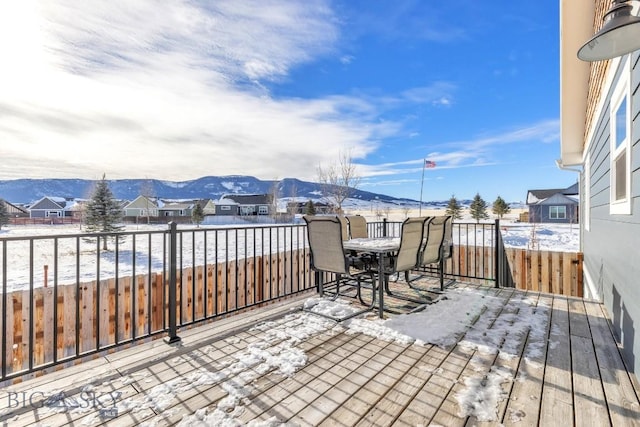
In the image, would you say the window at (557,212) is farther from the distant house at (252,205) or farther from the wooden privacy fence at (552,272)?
the distant house at (252,205)

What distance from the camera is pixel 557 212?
26.9 meters

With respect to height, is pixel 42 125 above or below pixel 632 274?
above

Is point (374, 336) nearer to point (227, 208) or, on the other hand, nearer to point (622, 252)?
point (622, 252)

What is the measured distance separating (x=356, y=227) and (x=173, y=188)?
142662 millimetres

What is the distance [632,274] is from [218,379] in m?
2.93

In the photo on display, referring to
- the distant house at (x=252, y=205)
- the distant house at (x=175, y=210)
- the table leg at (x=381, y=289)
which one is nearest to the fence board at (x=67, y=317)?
the table leg at (x=381, y=289)

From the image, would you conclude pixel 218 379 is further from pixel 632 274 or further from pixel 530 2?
pixel 530 2

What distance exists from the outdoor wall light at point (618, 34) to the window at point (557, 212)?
103ft

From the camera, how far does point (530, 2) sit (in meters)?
5.22

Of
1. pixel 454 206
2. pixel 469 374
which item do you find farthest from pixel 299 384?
pixel 454 206

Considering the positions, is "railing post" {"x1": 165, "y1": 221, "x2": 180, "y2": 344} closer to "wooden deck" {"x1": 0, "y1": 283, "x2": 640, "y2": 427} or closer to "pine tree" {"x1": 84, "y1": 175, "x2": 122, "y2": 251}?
"wooden deck" {"x1": 0, "y1": 283, "x2": 640, "y2": 427}

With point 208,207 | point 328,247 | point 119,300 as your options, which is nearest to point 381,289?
point 328,247

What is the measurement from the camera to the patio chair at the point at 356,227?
196 inches

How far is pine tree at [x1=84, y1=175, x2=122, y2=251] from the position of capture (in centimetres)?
1781
